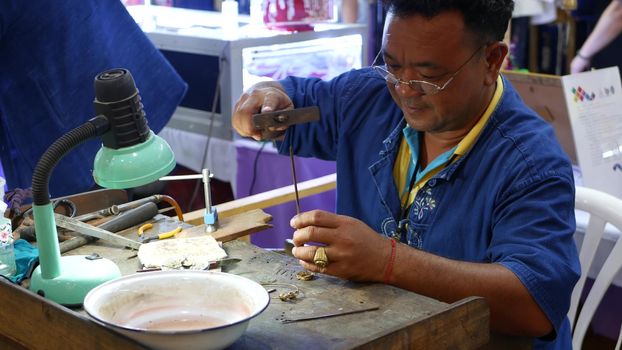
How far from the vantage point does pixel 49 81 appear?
2303mm

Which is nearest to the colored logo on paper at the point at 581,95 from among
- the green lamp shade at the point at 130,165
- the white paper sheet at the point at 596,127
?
the white paper sheet at the point at 596,127

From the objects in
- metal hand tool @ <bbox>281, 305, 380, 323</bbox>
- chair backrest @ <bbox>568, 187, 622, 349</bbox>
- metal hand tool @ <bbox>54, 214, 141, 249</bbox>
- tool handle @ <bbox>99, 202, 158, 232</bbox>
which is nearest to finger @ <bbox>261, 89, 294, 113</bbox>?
tool handle @ <bbox>99, 202, 158, 232</bbox>

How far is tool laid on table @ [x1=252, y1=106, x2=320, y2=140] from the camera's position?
159cm

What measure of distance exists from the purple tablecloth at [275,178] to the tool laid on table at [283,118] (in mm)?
1290

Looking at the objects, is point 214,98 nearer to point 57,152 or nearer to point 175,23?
point 175,23

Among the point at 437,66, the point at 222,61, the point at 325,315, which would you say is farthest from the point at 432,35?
the point at 222,61

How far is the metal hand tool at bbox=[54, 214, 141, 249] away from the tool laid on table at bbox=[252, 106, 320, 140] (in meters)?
0.33

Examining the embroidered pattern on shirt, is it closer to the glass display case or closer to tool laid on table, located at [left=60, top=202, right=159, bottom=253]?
tool laid on table, located at [left=60, top=202, right=159, bottom=253]

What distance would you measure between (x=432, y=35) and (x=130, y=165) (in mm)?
557

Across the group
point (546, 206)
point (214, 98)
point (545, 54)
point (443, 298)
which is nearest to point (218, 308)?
point (443, 298)

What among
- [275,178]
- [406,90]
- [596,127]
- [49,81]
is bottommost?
[275,178]

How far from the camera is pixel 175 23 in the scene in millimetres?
3377

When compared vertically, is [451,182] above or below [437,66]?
below

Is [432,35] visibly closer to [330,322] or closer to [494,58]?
[494,58]
